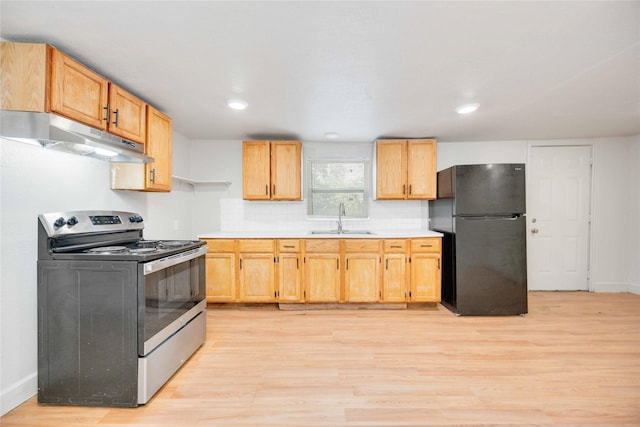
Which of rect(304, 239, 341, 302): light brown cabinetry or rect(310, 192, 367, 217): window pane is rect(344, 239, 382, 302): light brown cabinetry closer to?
rect(304, 239, 341, 302): light brown cabinetry

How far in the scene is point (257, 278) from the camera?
3.45 m

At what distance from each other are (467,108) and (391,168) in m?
1.21

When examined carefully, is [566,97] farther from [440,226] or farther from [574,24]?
[440,226]

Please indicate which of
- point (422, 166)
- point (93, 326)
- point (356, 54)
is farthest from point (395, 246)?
point (93, 326)

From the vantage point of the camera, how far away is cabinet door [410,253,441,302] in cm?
343

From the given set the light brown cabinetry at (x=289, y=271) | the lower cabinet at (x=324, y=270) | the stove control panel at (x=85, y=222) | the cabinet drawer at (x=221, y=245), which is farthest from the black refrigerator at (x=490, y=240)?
the stove control panel at (x=85, y=222)

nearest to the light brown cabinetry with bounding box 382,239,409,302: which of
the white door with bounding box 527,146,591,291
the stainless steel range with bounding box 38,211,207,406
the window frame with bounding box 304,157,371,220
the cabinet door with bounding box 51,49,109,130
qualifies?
the window frame with bounding box 304,157,371,220

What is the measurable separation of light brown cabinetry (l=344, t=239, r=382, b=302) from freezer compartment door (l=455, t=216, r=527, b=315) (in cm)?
94

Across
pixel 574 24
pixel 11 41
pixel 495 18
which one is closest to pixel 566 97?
pixel 574 24

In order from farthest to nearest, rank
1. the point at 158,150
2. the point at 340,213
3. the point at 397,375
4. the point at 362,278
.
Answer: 1. the point at 340,213
2. the point at 362,278
3. the point at 158,150
4. the point at 397,375

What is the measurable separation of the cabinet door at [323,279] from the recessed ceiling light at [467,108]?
6.62ft

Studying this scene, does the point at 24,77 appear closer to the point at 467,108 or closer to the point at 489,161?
the point at 467,108

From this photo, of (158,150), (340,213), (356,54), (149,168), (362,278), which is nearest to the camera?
(356,54)

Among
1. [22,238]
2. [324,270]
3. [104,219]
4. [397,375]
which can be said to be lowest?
[397,375]
